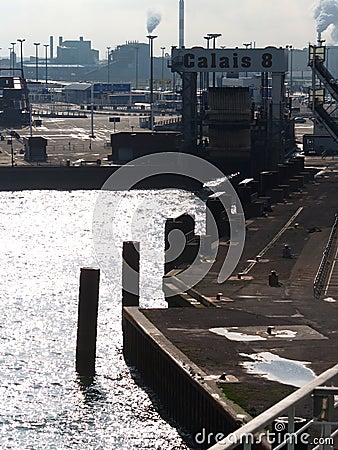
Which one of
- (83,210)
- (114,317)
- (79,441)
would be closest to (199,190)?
(83,210)

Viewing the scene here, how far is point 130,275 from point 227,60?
4848 centimetres

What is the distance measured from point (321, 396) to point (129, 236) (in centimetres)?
5341

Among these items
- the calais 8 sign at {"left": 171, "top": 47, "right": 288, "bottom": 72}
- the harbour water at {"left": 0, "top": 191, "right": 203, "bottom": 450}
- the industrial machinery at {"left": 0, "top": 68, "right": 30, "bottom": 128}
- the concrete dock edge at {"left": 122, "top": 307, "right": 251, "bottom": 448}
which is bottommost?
the harbour water at {"left": 0, "top": 191, "right": 203, "bottom": 450}

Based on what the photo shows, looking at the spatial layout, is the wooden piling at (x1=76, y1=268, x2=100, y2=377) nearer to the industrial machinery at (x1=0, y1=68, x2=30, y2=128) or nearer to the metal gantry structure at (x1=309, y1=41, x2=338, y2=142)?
the metal gantry structure at (x1=309, y1=41, x2=338, y2=142)

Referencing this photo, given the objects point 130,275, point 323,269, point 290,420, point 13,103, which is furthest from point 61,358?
point 13,103

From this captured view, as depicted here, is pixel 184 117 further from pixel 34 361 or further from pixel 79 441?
pixel 79 441

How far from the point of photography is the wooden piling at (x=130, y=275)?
3494 cm

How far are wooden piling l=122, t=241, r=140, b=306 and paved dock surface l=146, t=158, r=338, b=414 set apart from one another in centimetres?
207

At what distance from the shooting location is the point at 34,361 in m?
30.6

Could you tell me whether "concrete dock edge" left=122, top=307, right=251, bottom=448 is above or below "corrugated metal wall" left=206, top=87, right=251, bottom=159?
below

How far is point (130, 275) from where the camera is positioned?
35.2m

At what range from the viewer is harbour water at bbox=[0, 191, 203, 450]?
2423cm

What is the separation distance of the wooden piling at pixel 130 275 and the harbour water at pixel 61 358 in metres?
1.11

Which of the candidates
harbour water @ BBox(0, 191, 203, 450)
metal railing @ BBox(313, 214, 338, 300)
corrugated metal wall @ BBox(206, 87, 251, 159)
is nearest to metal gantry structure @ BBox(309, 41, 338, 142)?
corrugated metal wall @ BBox(206, 87, 251, 159)
